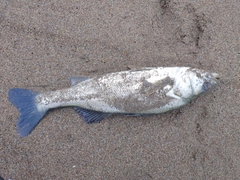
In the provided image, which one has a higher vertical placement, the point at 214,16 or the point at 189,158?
the point at 214,16

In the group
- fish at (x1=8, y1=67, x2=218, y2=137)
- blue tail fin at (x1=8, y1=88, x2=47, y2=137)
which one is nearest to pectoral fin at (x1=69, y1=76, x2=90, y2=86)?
fish at (x1=8, y1=67, x2=218, y2=137)

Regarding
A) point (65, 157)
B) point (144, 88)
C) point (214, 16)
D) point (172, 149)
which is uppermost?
point (214, 16)

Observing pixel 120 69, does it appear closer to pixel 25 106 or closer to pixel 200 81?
pixel 200 81

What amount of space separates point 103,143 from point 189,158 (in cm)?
90

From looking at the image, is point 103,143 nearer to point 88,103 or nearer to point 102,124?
point 102,124

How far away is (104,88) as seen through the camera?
9.04 feet

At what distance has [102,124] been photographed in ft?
9.59

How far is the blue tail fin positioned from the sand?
3.7 inches

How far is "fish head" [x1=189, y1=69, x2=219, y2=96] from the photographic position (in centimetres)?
270

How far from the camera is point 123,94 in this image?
273 centimetres

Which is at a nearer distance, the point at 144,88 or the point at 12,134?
the point at 144,88

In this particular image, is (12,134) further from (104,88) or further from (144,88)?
(144,88)

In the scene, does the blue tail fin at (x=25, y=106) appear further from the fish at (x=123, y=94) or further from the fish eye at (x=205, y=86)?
the fish eye at (x=205, y=86)

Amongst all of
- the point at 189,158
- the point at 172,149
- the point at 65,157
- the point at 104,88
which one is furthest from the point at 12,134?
the point at 189,158
